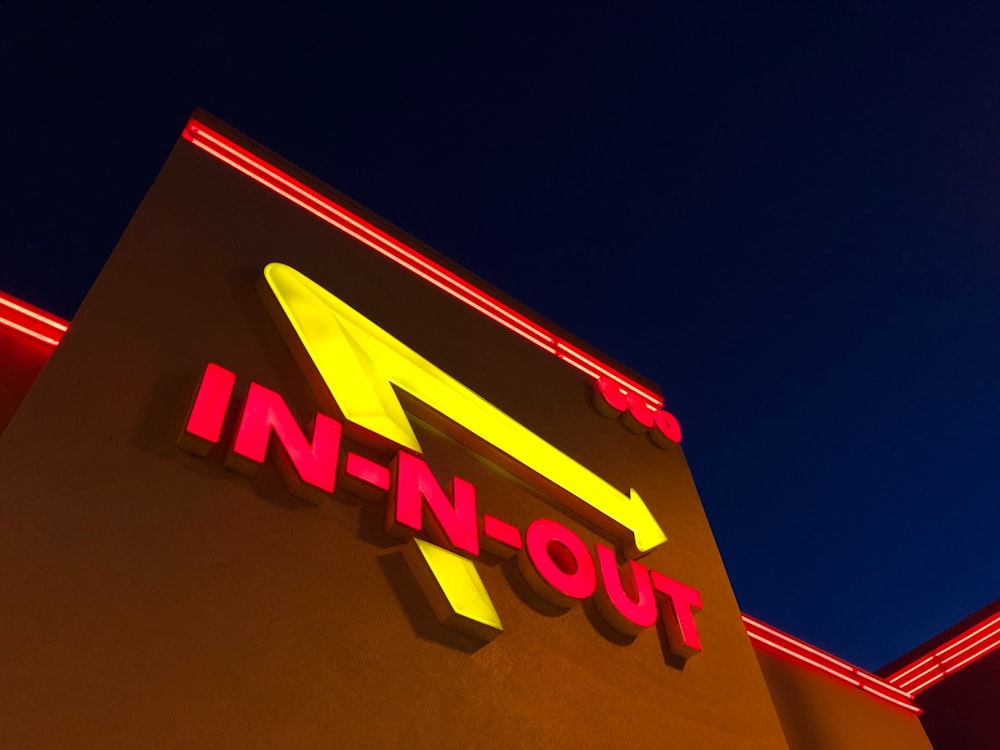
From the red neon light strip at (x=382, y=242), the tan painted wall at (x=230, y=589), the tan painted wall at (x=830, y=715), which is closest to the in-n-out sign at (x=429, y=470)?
the tan painted wall at (x=230, y=589)

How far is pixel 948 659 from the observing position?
318 inches

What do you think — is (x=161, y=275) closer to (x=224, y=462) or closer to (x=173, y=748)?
(x=224, y=462)

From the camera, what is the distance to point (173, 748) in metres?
2.29

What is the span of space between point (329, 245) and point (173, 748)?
3.27 metres

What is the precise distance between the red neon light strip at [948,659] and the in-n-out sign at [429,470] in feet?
16.3

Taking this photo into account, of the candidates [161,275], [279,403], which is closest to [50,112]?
[161,275]

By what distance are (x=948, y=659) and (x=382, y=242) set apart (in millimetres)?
7565

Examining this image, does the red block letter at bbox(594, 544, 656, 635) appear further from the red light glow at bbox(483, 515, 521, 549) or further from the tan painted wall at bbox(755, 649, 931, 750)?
the tan painted wall at bbox(755, 649, 931, 750)

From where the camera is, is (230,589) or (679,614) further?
(679,614)

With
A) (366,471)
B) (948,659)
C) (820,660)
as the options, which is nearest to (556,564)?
(366,471)

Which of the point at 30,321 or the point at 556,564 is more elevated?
the point at 30,321

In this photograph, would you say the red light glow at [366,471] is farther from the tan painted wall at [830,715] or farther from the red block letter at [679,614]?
the tan painted wall at [830,715]

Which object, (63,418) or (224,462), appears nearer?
(63,418)

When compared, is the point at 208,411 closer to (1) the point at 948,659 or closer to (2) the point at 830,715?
(2) the point at 830,715
